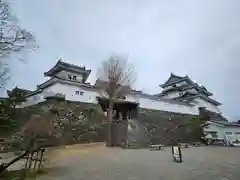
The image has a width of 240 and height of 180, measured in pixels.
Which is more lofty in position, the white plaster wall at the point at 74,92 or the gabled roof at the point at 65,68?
the gabled roof at the point at 65,68

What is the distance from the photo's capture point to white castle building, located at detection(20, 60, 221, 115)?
20.7m

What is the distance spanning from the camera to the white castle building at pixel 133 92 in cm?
2069

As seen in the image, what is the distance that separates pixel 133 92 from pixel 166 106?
18.1 ft

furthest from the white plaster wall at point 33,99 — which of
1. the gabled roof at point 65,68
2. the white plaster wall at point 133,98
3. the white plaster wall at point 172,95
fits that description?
the white plaster wall at point 172,95

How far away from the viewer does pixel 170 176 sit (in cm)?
633

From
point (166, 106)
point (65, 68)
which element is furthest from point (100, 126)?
point (166, 106)

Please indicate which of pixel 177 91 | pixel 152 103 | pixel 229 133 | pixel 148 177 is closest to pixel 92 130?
pixel 152 103

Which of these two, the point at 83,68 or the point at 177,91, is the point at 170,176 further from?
the point at 177,91

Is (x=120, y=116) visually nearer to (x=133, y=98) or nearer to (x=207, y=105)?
(x=133, y=98)

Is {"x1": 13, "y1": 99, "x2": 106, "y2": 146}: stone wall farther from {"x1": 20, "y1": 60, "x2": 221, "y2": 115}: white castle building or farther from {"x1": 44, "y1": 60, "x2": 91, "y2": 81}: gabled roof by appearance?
{"x1": 44, "y1": 60, "x2": 91, "y2": 81}: gabled roof

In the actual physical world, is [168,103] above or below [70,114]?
above

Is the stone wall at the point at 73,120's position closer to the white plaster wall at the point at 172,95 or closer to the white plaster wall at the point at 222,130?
the white plaster wall at the point at 222,130

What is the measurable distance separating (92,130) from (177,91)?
1921 cm

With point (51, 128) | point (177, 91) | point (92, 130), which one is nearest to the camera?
point (51, 128)
